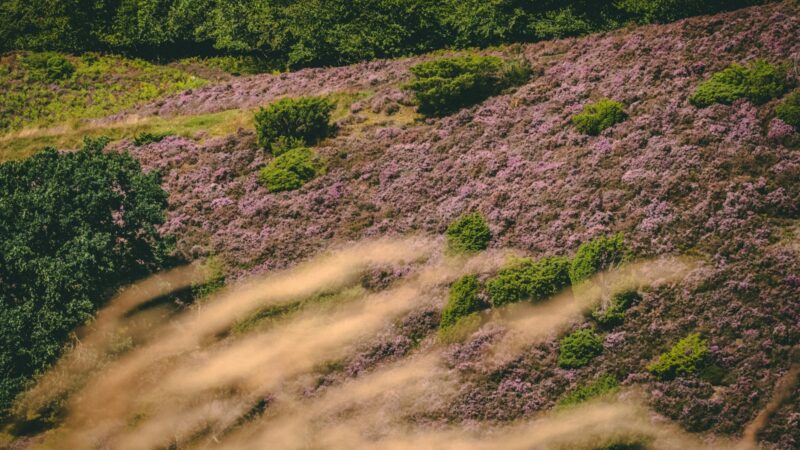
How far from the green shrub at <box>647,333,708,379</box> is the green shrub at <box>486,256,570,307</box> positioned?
357 centimetres

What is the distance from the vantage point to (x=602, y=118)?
82.9ft

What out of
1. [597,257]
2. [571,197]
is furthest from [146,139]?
[597,257]

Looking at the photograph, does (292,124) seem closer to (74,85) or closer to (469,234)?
(469,234)

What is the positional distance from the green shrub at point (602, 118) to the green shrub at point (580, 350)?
9.05 m

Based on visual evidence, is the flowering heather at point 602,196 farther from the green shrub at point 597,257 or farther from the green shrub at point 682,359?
the green shrub at point 597,257

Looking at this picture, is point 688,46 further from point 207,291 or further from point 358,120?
point 207,291

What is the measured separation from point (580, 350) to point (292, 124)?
15821 mm

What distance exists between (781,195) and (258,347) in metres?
16.4

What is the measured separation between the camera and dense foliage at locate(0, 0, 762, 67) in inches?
1297

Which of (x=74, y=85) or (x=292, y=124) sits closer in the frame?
(x=292, y=124)

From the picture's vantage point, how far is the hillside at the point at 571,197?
18.5m

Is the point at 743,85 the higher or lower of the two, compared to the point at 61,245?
higher

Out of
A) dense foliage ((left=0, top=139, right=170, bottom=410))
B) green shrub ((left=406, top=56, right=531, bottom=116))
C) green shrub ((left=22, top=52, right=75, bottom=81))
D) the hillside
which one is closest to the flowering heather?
the hillside

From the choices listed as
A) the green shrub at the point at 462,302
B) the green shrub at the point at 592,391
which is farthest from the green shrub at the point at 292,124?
the green shrub at the point at 592,391
